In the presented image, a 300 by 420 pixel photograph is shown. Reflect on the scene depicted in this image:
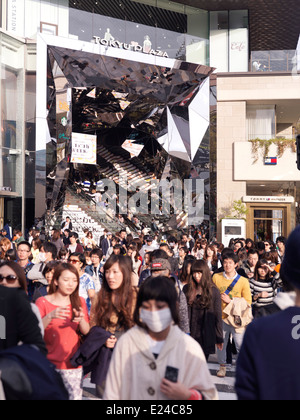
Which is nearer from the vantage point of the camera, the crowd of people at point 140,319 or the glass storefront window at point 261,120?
the crowd of people at point 140,319

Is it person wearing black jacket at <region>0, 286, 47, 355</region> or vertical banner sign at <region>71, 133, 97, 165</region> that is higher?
vertical banner sign at <region>71, 133, 97, 165</region>

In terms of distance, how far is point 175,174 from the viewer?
2920 centimetres

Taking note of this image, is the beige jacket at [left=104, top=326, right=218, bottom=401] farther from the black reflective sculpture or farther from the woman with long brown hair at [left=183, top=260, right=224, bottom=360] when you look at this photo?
the black reflective sculpture

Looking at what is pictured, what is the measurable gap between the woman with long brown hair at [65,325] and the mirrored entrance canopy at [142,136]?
75.3 feet

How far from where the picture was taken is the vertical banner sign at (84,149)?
92.5 ft

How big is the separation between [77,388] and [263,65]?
28490 mm

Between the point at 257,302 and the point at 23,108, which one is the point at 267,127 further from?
the point at 257,302

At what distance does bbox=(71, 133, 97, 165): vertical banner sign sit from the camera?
28.2 metres

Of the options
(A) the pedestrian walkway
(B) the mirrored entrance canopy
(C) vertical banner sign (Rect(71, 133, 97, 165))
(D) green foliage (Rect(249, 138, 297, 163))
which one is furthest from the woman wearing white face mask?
(D) green foliage (Rect(249, 138, 297, 163))

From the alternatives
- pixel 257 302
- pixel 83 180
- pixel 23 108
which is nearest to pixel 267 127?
pixel 83 180

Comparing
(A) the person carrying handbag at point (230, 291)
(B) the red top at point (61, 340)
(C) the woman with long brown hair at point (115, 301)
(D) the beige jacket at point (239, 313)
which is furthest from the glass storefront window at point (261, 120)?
(B) the red top at point (61, 340)

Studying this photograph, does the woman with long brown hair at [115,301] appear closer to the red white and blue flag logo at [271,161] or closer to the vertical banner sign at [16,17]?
the red white and blue flag logo at [271,161]

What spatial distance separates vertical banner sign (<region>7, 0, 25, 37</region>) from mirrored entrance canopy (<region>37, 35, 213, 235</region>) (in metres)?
3.94

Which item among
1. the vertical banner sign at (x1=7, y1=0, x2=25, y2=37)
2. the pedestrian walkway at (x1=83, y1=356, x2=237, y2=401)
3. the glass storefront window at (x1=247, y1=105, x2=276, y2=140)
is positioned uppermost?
the vertical banner sign at (x1=7, y1=0, x2=25, y2=37)
